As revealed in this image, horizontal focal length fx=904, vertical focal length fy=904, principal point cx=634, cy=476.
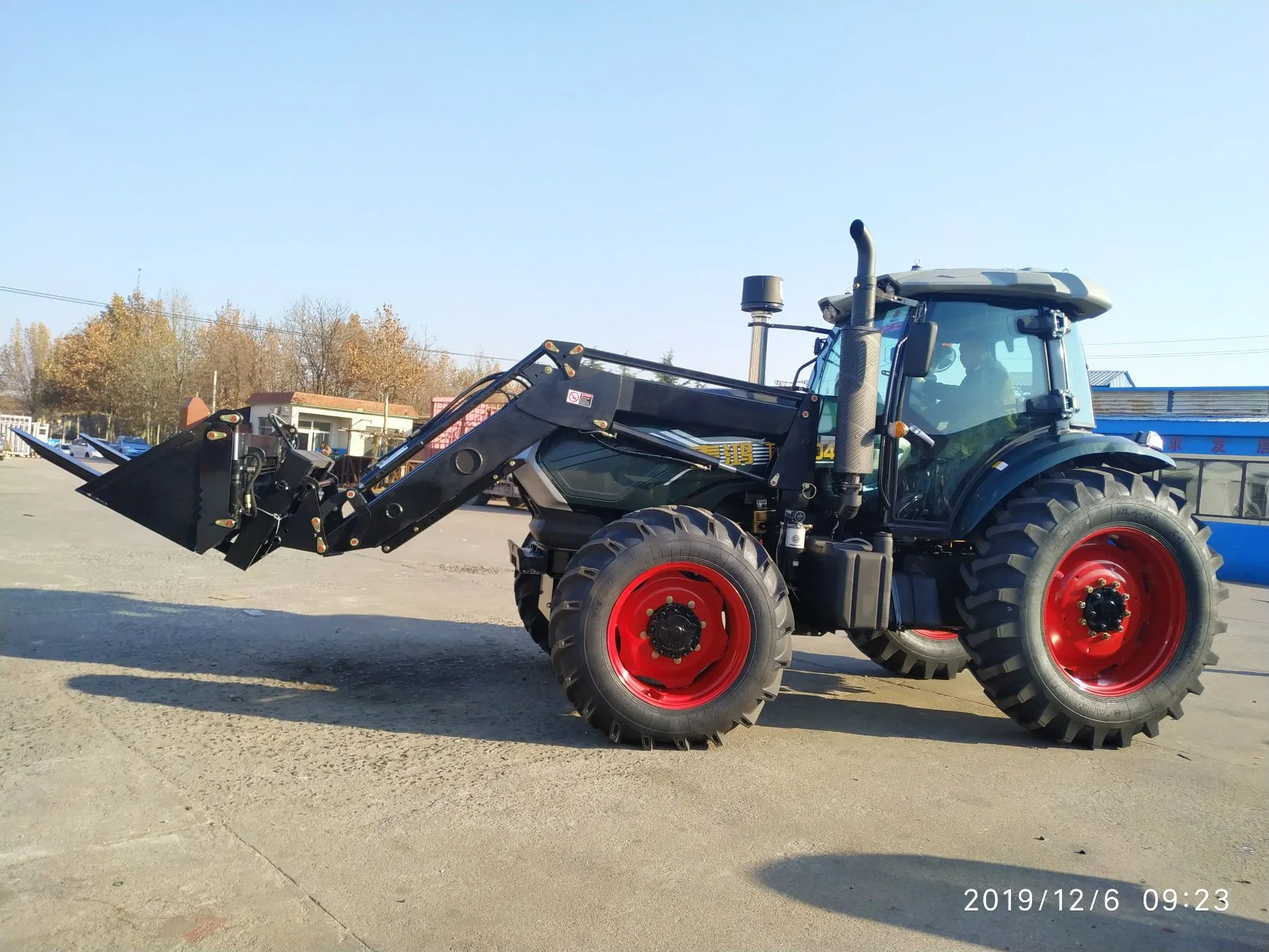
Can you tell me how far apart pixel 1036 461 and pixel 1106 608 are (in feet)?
3.23

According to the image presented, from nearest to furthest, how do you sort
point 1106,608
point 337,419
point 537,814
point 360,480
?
1. point 537,814
2. point 1106,608
3. point 360,480
4. point 337,419

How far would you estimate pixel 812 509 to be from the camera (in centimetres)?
592

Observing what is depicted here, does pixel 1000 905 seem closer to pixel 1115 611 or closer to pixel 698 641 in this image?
pixel 698 641

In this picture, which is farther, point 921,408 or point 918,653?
point 918,653

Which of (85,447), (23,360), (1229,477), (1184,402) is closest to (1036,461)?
(85,447)

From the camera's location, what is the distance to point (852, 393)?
530 centimetres

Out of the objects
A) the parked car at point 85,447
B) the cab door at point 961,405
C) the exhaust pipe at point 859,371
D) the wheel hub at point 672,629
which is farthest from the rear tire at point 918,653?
the parked car at point 85,447

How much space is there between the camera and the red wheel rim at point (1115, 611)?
552 cm

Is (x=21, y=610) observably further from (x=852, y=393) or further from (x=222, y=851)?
(x=852, y=393)

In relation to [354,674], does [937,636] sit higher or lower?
higher

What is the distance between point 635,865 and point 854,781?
158 centimetres
